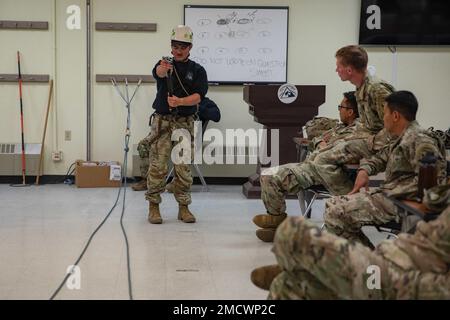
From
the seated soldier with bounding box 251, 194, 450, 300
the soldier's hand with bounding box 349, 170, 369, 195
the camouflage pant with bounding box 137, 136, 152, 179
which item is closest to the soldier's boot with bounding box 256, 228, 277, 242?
the soldier's hand with bounding box 349, 170, 369, 195

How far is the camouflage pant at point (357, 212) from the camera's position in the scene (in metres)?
3.77

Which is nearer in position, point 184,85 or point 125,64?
point 184,85

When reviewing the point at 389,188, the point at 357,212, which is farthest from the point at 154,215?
the point at 389,188

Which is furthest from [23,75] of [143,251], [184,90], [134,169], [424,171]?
Result: [424,171]

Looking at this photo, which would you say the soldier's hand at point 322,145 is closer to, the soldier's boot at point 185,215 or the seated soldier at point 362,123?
the seated soldier at point 362,123

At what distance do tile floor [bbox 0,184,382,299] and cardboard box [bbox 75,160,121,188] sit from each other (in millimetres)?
373

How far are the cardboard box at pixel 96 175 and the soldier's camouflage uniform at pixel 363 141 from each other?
10.8ft

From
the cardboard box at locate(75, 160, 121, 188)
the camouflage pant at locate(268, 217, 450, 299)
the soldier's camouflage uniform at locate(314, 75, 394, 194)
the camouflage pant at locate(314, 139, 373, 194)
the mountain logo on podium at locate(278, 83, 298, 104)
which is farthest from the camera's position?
the cardboard box at locate(75, 160, 121, 188)

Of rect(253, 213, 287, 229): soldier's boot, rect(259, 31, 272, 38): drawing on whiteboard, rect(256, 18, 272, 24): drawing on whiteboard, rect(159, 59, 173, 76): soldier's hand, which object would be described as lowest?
rect(253, 213, 287, 229): soldier's boot

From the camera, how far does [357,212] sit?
3.80 m

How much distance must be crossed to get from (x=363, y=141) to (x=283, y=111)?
2348 mm

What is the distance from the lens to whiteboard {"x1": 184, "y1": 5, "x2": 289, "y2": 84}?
7.53 meters

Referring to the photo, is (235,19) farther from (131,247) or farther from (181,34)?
(131,247)

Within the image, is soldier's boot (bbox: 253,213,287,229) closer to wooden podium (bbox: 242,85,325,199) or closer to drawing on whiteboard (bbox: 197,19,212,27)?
wooden podium (bbox: 242,85,325,199)
